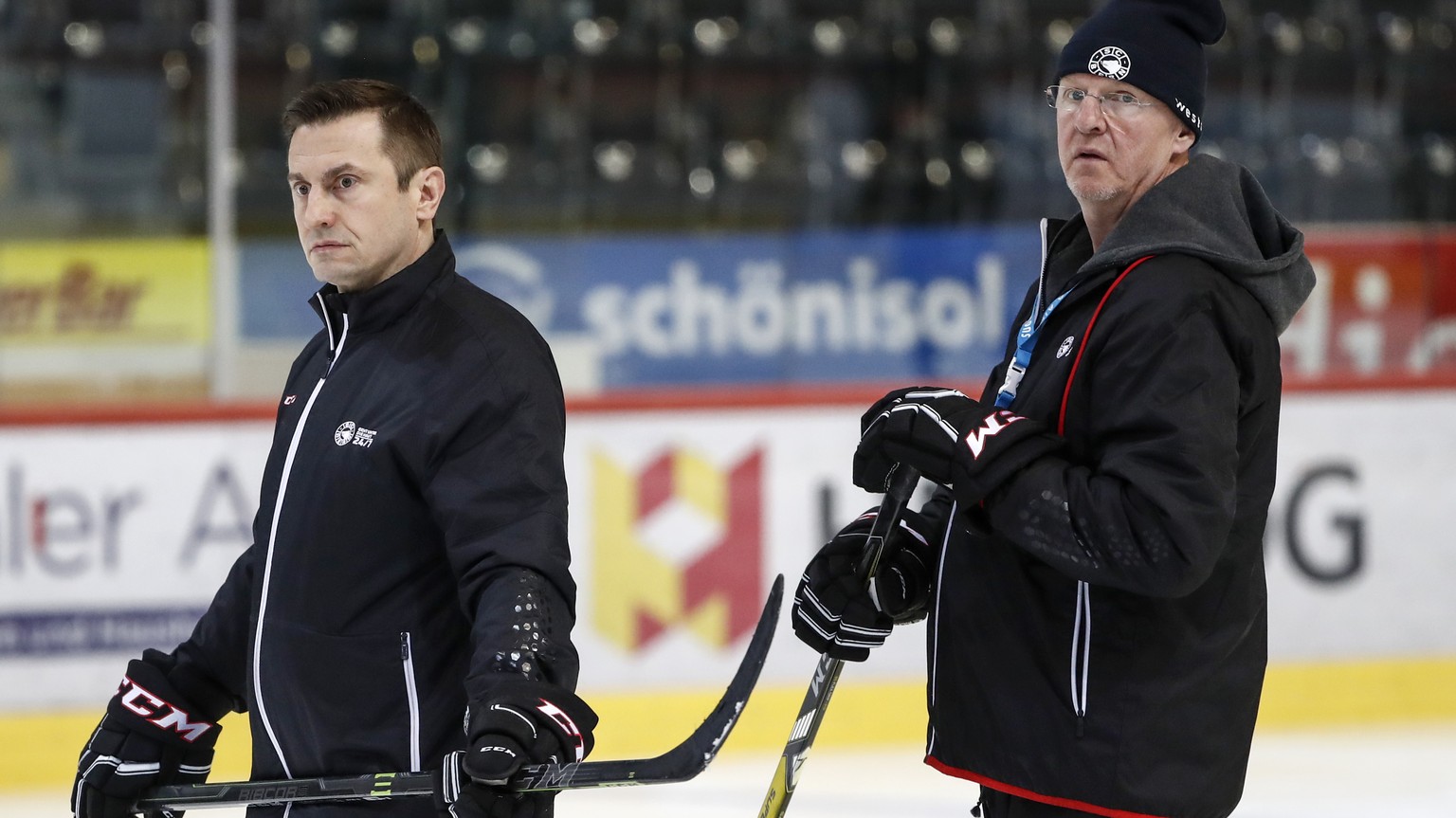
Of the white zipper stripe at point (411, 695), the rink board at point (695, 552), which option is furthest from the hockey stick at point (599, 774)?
the rink board at point (695, 552)

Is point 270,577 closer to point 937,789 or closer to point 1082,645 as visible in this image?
point 1082,645

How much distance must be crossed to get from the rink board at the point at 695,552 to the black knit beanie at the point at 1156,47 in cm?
286

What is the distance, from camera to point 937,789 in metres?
4.15

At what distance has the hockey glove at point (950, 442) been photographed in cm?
166

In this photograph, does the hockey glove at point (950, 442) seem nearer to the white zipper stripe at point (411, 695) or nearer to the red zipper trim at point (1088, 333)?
the red zipper trim at point (1088, 333)

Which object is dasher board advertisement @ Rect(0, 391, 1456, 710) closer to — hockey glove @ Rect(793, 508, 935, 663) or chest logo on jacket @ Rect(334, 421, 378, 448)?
hockey glove @ Rect(793, 508, 935, 663)

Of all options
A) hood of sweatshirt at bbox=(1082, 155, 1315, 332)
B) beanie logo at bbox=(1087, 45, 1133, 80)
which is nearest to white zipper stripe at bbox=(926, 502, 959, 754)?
hood of sweatshirt at bbox=(1082, 155, 1315, 332)

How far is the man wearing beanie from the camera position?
5.30 feet

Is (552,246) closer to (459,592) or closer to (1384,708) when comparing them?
(1384,708)

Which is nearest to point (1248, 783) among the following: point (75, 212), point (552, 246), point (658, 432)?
point (658, 432)

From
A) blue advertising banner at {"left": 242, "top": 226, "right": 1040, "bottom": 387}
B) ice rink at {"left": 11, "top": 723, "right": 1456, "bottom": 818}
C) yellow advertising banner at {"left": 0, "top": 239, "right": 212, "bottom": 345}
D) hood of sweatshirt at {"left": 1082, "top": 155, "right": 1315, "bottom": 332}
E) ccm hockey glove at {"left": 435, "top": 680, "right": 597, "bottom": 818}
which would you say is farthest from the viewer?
blue advertising banner at {"left": 242, "top": 226, "right": 1040, "bottom": 387}

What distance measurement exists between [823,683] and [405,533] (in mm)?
563

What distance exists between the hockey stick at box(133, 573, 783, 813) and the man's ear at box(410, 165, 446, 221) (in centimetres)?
54

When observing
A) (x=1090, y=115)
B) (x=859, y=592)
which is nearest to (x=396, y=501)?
(x=859, y=592)
